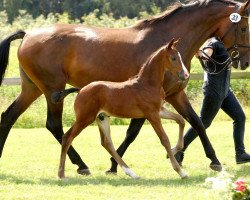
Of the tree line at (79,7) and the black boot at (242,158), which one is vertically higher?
the black boot at (242,158)

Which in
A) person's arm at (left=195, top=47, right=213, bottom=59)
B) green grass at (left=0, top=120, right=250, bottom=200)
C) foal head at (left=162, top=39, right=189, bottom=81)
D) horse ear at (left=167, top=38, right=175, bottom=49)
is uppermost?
horse ear at (left=167, top=38, right=175, bottom=49)

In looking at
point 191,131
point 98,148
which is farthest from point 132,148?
point 191,131

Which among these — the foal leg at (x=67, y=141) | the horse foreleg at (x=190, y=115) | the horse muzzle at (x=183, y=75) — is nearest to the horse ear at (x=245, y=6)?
the horse foreleg at (x=190, y=115)

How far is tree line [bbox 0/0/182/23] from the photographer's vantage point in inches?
2232

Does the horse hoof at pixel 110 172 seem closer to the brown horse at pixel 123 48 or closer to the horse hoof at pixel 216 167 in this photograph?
the brown horse at pixel 123 48

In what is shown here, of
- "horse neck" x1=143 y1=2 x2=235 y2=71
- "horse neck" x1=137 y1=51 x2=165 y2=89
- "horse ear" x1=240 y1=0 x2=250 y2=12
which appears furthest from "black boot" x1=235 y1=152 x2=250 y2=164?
"horse neck" x1=137 y1=51 x2=165 y2=89

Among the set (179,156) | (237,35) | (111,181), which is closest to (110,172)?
(111,181)

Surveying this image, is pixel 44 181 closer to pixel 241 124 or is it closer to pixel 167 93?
pixel 167 93

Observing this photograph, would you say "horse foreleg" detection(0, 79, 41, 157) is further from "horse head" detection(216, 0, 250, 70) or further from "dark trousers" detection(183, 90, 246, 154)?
"horse head" detection(216, 0, 250, 70)

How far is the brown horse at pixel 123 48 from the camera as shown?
32.2ft

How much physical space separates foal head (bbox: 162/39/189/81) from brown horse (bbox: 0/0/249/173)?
640mm

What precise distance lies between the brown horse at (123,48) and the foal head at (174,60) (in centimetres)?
64

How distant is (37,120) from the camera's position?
17875 millimetres

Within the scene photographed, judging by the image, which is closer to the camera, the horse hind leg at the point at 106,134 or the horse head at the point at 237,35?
the horse hind leg at the point at 106,134
